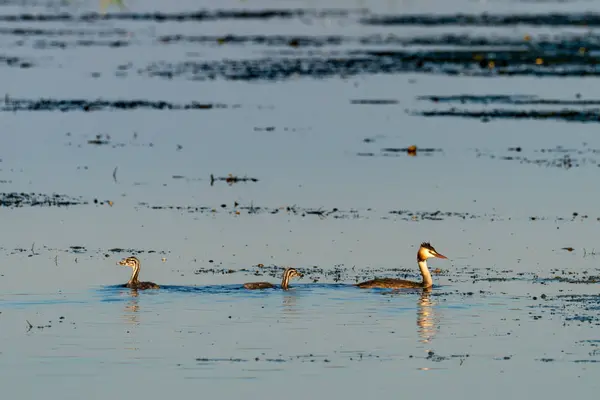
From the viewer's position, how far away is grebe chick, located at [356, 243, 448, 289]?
58.3ft

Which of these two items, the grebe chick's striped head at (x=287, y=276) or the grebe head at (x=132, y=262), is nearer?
the grebe chick's striped head at (x=287, y=276)

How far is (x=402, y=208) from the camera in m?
23.2

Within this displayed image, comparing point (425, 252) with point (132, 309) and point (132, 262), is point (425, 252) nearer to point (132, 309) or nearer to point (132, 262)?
point (132, 262)

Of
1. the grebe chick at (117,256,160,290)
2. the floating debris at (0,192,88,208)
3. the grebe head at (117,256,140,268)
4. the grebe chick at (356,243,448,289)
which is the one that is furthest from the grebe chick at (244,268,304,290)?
the floating debris at (0,192,88,208)

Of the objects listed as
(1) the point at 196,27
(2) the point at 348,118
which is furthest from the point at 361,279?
(1) the point at 196,27

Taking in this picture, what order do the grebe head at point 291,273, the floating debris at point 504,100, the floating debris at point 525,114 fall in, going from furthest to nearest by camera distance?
the floating debris at point 504,100
the floating debris at point 525,114
the grebe head at point 291,273

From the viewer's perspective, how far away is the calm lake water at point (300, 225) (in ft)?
47.6

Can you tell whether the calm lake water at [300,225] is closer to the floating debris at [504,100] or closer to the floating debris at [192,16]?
the floating debris at [504,100]

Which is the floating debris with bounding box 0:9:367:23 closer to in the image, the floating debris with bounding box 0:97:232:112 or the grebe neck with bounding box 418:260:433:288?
the floating debris with bounding box 0:97:232:112

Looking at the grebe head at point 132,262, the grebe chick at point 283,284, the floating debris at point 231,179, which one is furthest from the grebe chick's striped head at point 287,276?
the floating debris at point 231,179

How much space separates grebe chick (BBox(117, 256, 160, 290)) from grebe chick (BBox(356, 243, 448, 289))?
2265 millimetres

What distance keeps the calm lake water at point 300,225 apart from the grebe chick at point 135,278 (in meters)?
0.13

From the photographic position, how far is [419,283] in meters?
18.3

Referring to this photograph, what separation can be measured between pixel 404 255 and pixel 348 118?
1502 centimetres
